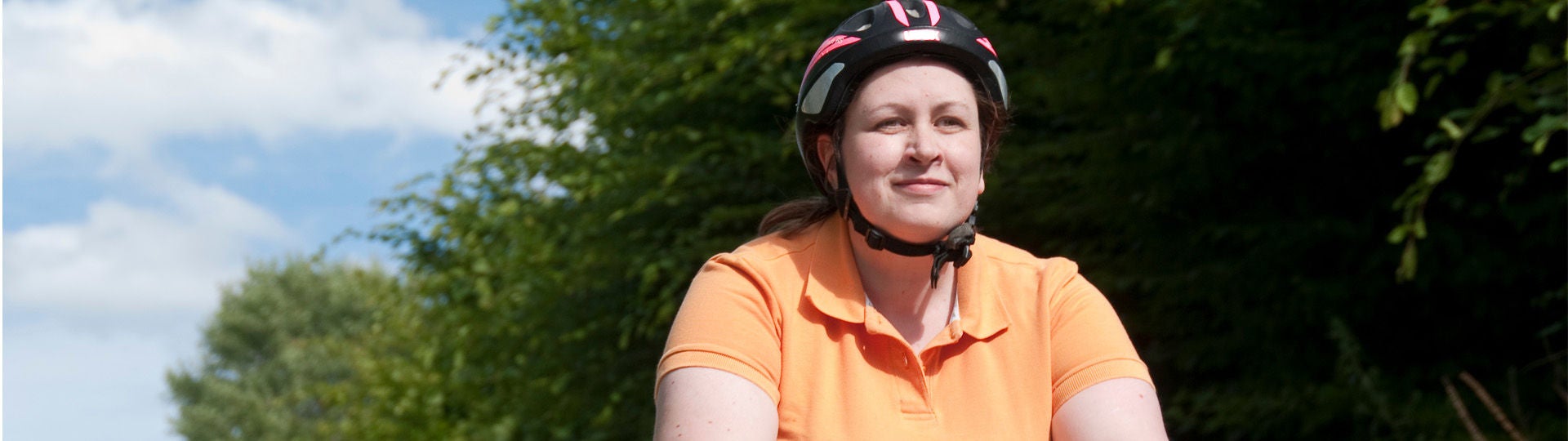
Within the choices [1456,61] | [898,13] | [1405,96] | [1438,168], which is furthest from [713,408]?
[1456,61]

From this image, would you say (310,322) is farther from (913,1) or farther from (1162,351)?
(913,1)

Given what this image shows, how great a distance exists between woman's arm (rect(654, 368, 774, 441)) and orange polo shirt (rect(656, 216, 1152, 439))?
15 millimetres

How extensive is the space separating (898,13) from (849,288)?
0.40 m

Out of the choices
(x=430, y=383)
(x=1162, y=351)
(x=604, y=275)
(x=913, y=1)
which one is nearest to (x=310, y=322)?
(x=430, y=383)

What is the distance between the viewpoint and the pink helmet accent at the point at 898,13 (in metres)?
2.10

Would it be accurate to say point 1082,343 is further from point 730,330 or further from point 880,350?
point 730,330

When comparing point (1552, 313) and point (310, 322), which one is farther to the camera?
point (310, 322)

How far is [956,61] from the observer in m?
2.11

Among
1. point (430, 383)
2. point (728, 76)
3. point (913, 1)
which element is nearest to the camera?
point (913, 1)

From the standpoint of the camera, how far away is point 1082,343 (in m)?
2.03

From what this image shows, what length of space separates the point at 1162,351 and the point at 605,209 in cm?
334

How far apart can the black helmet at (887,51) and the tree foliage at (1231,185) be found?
1662 mm

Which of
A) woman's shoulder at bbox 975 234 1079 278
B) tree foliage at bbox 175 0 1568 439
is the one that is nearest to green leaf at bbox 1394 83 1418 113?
tree foliage at bbox 175 0 1568 439

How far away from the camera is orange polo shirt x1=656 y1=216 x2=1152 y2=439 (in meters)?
1.92
